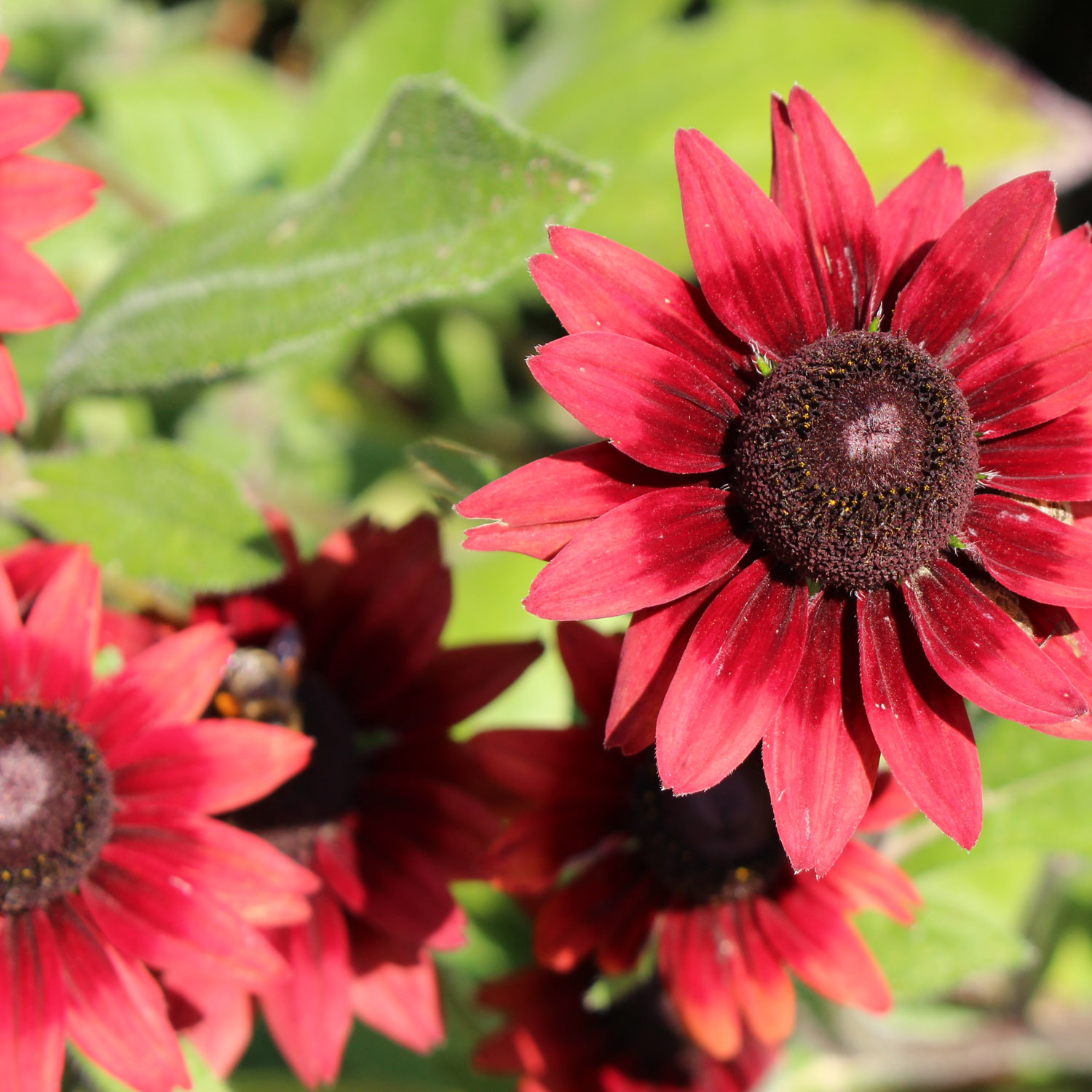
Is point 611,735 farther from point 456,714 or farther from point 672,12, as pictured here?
point 672,12

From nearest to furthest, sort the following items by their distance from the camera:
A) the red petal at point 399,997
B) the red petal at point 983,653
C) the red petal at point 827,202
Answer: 1. the red petal at point 983,653
2. the red petal at point 827,202
3. the red petal at point 399,997

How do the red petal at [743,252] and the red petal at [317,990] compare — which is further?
the red petal at [317,990]

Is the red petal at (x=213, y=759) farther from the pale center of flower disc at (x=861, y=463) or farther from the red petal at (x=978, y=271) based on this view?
the red petal at (x=978, y=271)

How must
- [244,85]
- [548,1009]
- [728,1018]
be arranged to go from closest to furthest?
1. [728,1018]
2. [548,1009]
3. [244,85]

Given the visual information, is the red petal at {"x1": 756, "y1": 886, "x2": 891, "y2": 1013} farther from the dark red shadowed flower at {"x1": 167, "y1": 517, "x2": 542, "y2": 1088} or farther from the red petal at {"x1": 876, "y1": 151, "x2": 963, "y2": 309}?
Result: the red petal at {"x1": 876, "y1": 151, "x2": 963, "y2": 309}

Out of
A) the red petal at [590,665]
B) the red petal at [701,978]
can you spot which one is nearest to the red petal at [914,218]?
the red petal at [590,665]

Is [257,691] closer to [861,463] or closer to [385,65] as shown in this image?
[861,463]

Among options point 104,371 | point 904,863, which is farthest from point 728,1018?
point 104,371

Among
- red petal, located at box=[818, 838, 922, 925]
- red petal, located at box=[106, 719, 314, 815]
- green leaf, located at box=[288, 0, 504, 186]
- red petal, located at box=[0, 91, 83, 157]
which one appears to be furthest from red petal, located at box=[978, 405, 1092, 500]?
green leaf, located at box=[288, 0, 504, 186]
